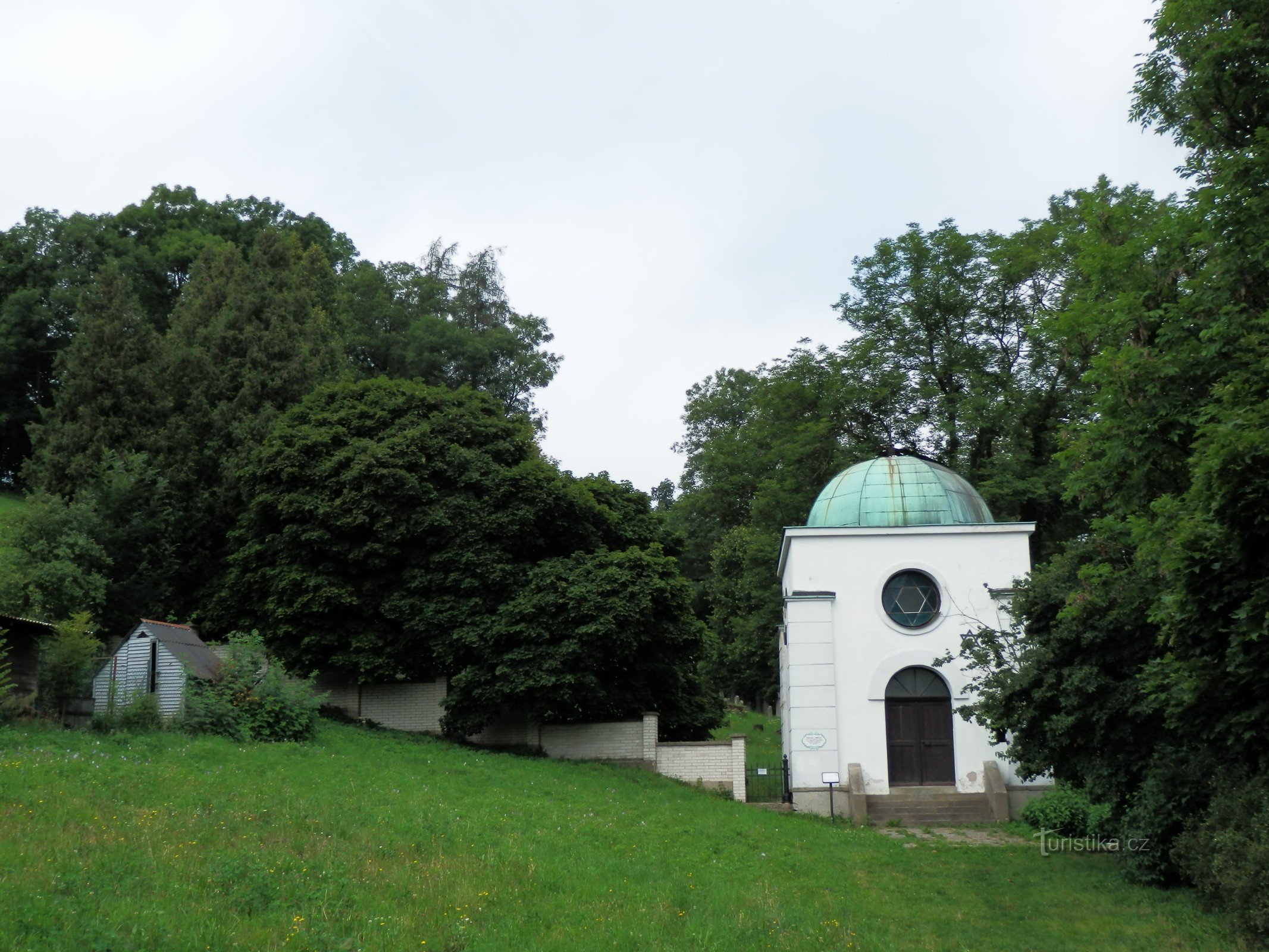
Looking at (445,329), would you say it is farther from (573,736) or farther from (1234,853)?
(1234,853)

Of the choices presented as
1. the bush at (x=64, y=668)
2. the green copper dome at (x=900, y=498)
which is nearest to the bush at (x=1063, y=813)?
the green copper dome at (x=900, y=498)

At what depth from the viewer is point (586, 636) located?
2277cm

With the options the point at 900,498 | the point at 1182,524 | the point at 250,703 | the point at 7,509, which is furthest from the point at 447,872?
the point at 7,509

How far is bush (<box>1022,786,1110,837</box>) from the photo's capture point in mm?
19688

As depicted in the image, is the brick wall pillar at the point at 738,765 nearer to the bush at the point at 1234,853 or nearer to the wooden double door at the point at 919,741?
the wooden double door at the point at 919,741

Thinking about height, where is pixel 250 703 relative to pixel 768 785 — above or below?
above

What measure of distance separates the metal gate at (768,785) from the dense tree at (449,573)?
2.30m

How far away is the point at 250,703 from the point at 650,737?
8.28m

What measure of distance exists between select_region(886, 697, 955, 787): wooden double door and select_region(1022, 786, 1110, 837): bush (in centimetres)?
232

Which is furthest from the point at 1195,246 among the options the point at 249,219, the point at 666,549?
the point at 249,219

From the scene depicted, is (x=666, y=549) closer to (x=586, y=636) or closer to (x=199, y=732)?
(x=586, y=636)

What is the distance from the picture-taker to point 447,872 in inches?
451

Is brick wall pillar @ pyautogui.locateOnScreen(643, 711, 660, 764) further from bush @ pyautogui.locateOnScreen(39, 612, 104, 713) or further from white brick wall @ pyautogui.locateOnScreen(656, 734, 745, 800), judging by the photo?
bush @ pyautogui.locateOnScreen(39, 612, 104, 713)

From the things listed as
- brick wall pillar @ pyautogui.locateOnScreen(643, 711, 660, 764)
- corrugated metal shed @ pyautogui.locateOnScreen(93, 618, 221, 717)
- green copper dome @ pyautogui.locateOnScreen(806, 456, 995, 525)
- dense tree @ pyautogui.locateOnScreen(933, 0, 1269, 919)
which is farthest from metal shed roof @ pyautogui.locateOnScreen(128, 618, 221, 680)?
dense tree @ pyautogui.locateOnScreen(933, 0, 1269, 919)
